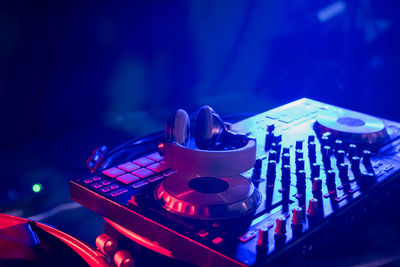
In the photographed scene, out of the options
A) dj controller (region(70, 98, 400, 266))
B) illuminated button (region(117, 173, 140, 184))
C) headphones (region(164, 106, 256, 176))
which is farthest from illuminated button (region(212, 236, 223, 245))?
illuminated button (region(117, 173, 140, 184))

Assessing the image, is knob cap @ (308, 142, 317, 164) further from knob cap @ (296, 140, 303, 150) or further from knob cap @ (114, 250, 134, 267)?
knob cap @ (114, 250, 134, 267)

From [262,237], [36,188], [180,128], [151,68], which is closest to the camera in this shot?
[262,237]

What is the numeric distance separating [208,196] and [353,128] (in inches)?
17.4

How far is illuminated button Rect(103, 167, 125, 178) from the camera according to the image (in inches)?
27.6

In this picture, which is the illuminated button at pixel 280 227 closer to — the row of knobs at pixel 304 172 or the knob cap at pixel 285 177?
the row of knobs at pixel 304 172

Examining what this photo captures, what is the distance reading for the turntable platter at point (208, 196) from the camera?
571mm

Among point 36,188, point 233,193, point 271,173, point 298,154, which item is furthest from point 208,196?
point 36,188

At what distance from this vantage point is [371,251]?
67 cm

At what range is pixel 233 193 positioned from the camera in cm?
60

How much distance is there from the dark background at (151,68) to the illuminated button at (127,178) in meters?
0.28

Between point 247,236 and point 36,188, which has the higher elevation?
point 247,236

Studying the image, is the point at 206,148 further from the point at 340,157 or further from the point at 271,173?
the point at 340,157

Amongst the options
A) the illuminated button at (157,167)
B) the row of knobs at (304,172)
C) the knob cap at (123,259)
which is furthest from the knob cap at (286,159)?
the knob cap at (123,259)

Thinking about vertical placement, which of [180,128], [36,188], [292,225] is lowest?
[36,188]
